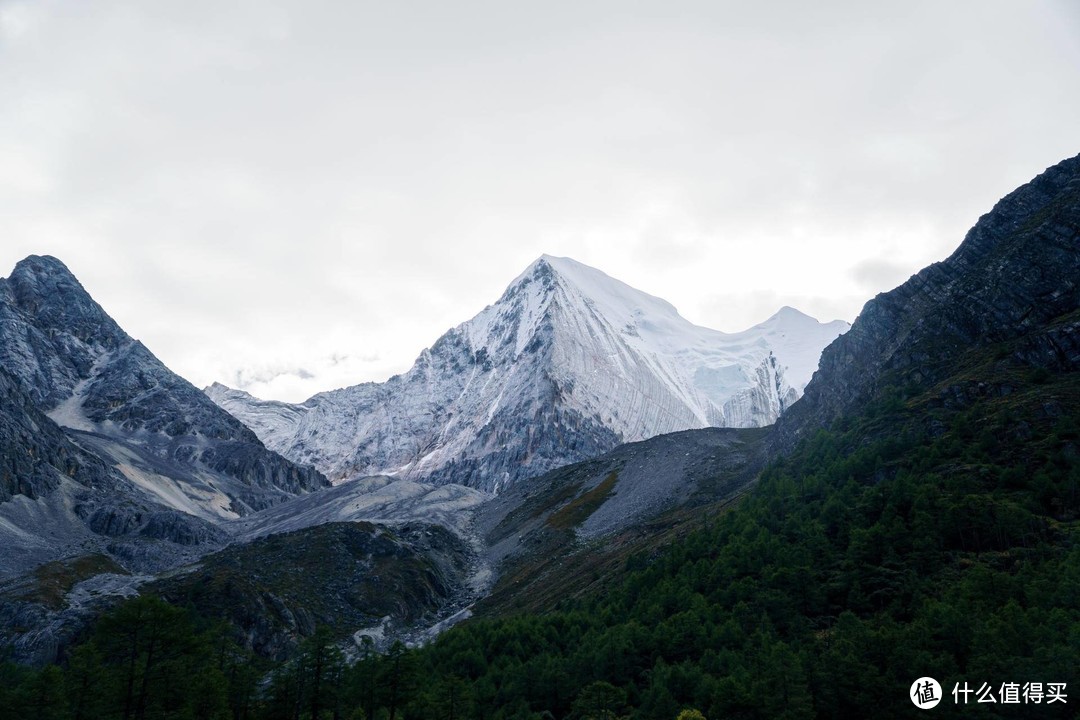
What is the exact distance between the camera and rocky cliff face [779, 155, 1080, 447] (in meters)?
123

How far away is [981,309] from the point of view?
13300 centimetres

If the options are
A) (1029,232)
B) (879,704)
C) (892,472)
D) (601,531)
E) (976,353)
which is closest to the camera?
(879,704)

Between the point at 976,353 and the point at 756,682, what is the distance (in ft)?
308

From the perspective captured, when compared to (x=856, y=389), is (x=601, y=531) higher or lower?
lower

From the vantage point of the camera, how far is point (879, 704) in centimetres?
5491

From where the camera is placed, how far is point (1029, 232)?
13788 cm

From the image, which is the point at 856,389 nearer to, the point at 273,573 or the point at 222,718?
the point at 273,573

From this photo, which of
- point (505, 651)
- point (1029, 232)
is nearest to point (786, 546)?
point (505, 651)

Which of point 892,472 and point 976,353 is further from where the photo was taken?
point 976,353

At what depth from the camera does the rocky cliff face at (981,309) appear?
123 meters

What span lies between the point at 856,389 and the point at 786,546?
69.8 meters

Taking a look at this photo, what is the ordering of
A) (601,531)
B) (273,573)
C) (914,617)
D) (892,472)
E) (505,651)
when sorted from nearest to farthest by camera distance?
(914,617) < (505,651) < (892,472) < (273,573) < (601,531)

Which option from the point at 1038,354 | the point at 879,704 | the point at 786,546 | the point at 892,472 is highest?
the point at 1038,354

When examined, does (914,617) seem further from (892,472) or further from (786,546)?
(892,472)
